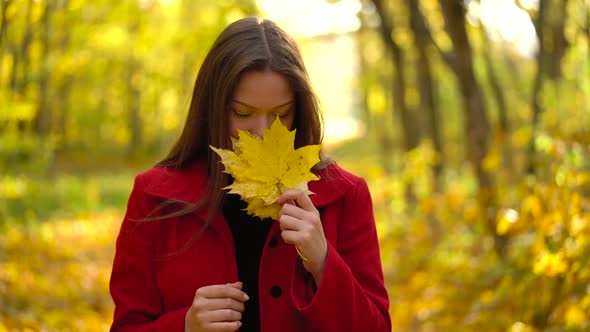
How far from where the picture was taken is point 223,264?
2029mm

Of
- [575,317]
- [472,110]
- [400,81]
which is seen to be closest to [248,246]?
[575,317]

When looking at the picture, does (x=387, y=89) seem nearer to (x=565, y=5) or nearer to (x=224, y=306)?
(x=565, y=5)

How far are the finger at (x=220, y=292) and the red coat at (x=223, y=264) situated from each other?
12 cm

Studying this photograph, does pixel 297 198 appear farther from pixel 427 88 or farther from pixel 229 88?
pixel 427 88

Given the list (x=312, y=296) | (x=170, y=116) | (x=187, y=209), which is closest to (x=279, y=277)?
(x=312, y=296)

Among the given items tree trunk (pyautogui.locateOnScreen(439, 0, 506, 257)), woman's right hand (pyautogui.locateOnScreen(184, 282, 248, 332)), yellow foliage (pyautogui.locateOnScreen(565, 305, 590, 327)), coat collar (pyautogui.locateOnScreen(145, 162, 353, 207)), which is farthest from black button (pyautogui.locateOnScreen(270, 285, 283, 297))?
tree trunk (pyautogui.locateOnScreen(439, 0, 506, 257))

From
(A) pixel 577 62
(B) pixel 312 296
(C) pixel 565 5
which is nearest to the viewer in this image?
(B) pixel 312 296

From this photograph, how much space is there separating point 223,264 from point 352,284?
332mm

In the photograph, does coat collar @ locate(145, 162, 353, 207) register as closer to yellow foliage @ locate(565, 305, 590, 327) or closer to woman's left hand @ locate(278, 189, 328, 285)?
woman's left hand @ locate(278, 189, 328, 285)

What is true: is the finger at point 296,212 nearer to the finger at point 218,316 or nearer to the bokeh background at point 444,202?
the finger at point 218,316

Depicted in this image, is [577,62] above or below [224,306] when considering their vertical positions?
above

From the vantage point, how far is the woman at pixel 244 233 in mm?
1965

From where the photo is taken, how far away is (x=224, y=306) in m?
1.85

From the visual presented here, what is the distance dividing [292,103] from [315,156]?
0.21 meters
